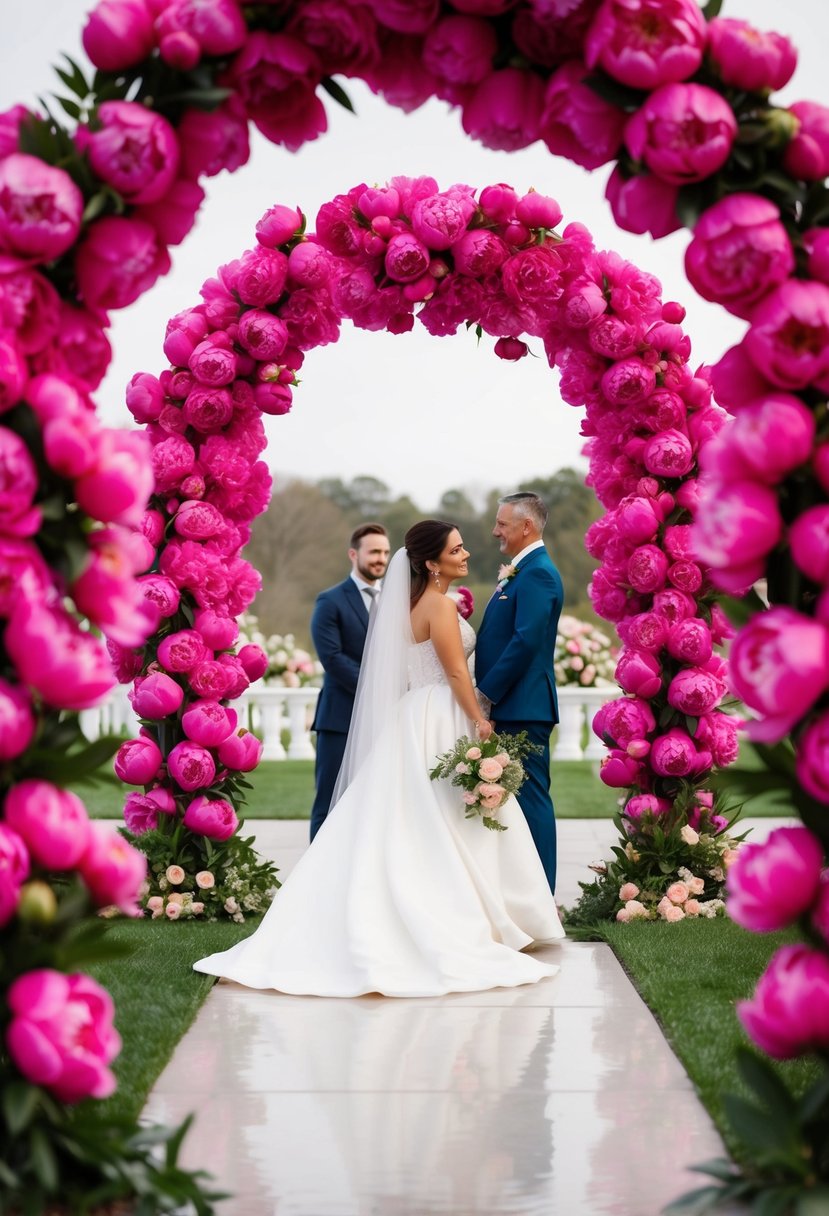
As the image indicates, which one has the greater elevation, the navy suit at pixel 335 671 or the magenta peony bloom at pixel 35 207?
the magenta peony bloom at pixel 35 207

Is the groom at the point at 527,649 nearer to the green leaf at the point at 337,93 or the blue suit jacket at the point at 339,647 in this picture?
the blue suit jacket at the point at 339,647

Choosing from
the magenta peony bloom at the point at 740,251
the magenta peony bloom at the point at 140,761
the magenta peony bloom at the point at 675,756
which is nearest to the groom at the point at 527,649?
the magenta peony bloom at the point at 675,756

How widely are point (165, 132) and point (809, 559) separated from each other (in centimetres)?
172

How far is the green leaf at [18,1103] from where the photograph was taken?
2.71 m

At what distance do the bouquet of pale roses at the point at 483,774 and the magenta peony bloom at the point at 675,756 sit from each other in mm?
920

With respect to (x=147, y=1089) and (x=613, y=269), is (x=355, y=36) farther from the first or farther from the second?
(x=613, y=269)

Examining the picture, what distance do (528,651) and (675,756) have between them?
902 millimetres

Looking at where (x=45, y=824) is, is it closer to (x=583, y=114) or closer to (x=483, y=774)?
(x=583, y=114)

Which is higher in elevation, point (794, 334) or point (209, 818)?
point (794, 334)

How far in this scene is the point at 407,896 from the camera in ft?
18.7

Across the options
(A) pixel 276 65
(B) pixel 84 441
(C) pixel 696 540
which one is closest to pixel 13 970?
(B) pixel 84 441

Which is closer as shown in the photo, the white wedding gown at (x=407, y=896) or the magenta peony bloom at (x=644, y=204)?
the magenta peony bloom at (x=644, y=204)

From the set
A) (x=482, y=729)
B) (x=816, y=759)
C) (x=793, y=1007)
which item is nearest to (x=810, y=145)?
(x=816, y=759)

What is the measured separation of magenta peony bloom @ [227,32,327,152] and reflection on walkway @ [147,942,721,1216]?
265 centimetres
